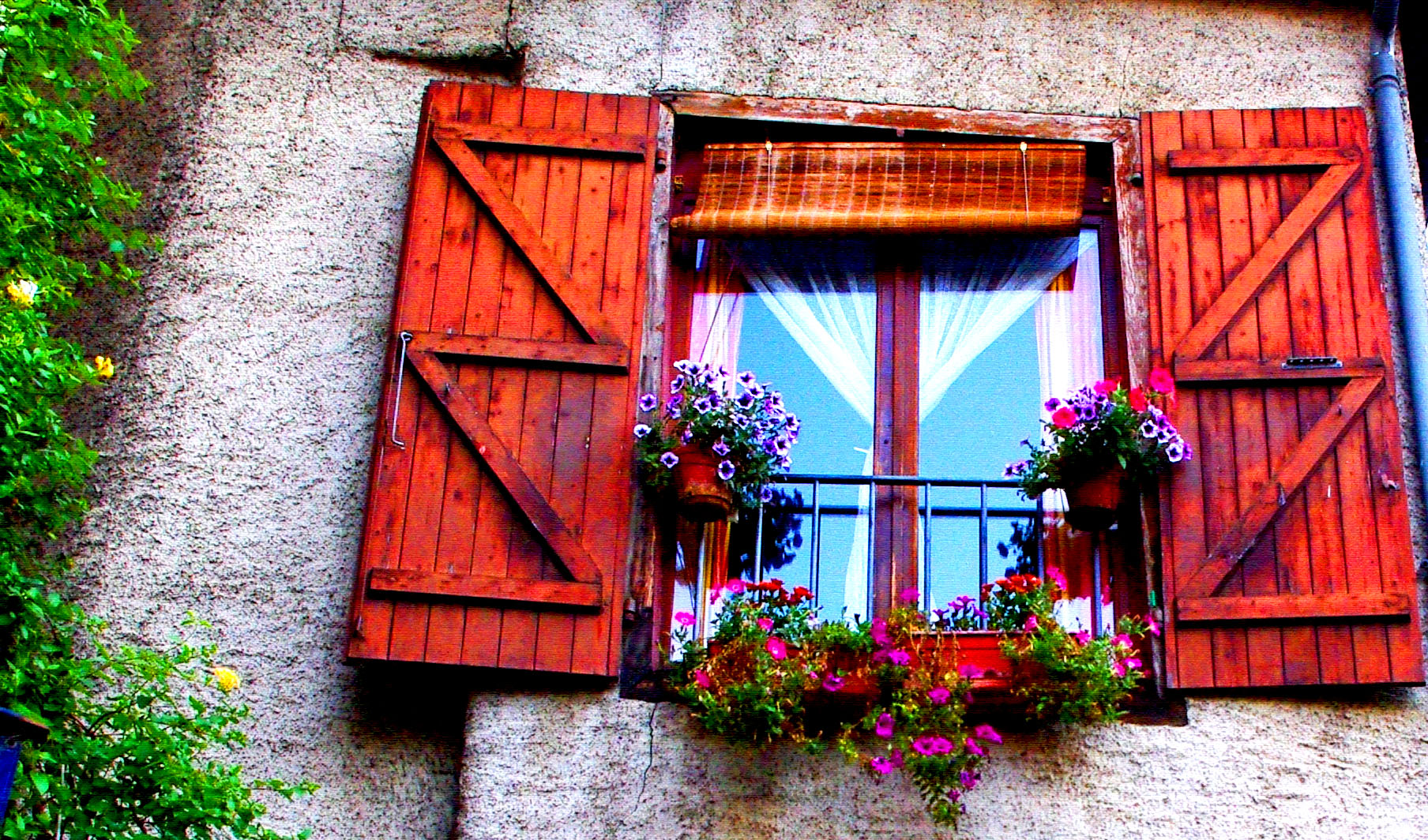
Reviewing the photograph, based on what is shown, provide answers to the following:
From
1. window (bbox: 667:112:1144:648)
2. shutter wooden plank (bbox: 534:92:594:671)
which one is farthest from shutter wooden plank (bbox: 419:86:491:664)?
window (bbox: 667:112:1144:648)

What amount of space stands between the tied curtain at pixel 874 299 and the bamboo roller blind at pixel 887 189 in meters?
0.12

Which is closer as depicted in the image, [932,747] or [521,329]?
[932,747]

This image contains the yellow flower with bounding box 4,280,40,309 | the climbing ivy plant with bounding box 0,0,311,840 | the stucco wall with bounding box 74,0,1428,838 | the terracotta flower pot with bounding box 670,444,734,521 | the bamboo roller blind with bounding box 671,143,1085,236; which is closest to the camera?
the climbing ivy plant with bounding box 0,0,311,840

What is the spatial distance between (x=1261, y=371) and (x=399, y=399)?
8.29 feet

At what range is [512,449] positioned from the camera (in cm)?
484

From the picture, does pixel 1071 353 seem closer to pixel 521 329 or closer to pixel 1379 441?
pixel 1379 441

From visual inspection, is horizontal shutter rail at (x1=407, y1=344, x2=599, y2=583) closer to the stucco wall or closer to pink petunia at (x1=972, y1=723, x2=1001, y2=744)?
the stucco wall

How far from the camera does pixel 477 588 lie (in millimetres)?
4629

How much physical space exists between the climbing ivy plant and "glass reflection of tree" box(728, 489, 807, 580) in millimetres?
1503

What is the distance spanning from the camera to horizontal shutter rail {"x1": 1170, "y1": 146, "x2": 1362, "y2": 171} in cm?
523

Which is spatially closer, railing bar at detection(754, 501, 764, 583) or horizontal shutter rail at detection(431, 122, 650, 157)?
railing bar at detection(754, 501, 764, 583)

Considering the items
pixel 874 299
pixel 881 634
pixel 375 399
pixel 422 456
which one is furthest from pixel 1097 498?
pixel 375 399

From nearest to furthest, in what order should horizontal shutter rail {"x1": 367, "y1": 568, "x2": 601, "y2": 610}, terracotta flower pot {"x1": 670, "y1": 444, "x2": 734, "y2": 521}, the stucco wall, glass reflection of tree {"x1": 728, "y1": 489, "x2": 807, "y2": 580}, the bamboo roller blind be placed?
the stucco wall < horizontal shutter rail {"x1": 367, "y1": 568, "x2": 601, "y2": 610} < terracotta flower pot {"x1": 670, "y1": 444, "x2": 734, "y2": 521} < glass reflection of tree {"x1": 728, "y1": 489, "x2": 807, "y2": 580} < the bamboo roller blind

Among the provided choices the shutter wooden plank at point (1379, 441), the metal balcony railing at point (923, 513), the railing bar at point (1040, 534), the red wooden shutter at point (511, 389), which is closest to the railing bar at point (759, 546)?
the metal balcony railing at point (923, 513)
